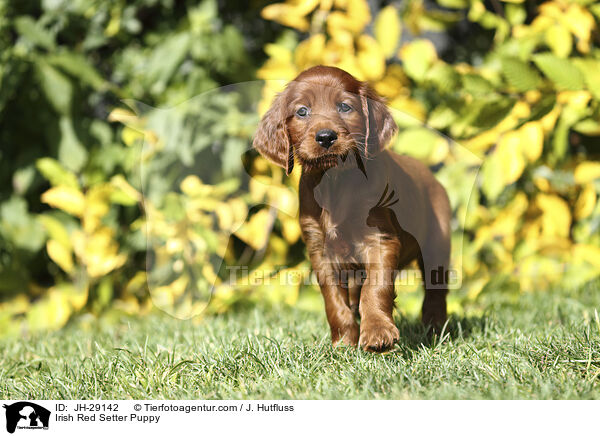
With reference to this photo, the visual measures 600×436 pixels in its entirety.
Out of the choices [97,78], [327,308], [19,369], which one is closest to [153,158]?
[97,78]

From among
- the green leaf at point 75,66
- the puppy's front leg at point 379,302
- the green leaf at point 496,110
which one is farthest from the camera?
the green leaf at point 75,66

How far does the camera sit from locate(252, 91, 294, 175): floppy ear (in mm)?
2129

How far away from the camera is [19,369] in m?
2.58

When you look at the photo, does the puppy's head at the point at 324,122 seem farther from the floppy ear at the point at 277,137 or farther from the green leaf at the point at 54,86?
the green leaf at the point at 54,86

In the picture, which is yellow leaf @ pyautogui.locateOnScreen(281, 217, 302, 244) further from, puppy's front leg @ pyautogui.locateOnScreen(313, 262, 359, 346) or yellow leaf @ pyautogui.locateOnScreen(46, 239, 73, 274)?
puppy's front leg @ pyautogui.locateOnScreen(313, 262, 359, 346)

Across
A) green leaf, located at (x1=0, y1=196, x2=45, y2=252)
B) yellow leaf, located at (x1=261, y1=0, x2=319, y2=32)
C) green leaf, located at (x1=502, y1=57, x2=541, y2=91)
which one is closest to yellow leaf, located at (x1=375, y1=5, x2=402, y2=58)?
yellow leaf, located at (x1=261, y1=0, x2=319, y2=32)

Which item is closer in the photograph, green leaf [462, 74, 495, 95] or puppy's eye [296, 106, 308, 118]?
puppy's eye [296, 106, 308, 118]

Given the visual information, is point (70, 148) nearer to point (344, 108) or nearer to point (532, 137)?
point (344, 108)

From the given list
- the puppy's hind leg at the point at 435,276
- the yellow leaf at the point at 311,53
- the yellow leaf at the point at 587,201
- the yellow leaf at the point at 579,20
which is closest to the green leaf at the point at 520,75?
the yellow leaf at the point at 579,20

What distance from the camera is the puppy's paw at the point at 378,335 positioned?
1952 millimetres

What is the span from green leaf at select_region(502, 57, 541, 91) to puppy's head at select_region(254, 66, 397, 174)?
1.44m

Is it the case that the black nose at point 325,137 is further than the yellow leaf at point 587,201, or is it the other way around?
the yellow leaf at point 587,201

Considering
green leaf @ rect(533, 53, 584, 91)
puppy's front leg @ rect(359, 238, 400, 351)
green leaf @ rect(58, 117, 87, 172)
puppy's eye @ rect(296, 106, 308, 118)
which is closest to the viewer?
puppy's front leg @ rect(359, 238, 400, 351)
